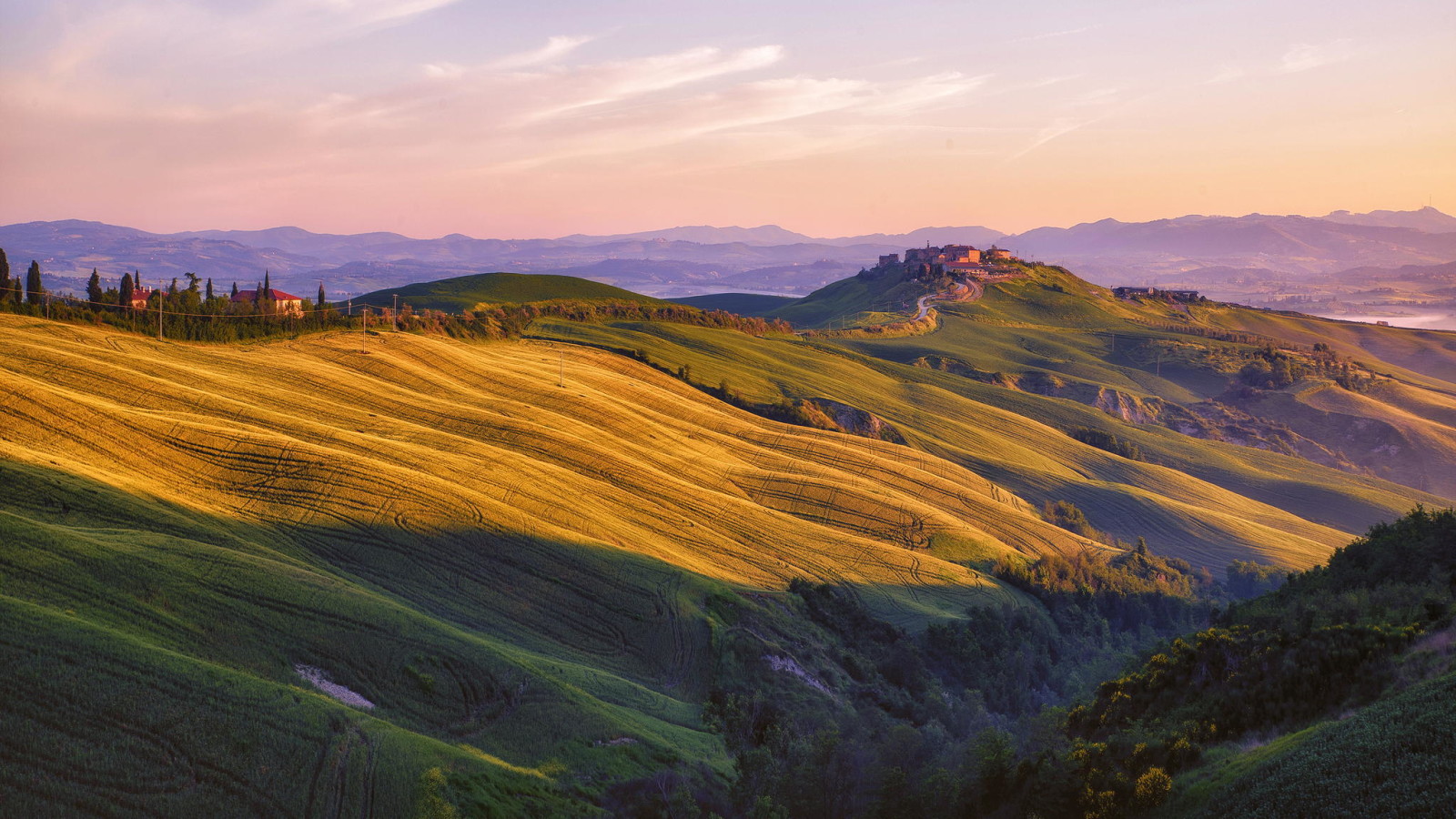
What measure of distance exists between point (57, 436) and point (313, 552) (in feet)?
41.9

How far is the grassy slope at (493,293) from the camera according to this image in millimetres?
143500

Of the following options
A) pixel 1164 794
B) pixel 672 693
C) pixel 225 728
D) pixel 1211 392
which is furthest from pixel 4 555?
pixel 1211 392

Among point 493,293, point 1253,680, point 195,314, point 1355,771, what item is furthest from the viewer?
point 493,293

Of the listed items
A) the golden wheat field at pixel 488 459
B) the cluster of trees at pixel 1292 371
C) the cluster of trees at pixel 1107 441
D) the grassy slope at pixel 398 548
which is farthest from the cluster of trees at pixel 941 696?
the cluster of trees at pixel 1292 371

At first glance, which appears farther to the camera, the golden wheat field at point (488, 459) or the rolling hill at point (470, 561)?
the golden wheat field at point (488, 459)

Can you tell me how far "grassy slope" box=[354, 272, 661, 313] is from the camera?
144 metres

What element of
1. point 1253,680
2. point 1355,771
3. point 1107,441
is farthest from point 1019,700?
point 1107,441

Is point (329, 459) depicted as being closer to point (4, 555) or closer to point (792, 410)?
point (4, 555)

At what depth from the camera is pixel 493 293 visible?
521 feet

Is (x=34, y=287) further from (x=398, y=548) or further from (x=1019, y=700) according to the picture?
(x=1019, y=700)

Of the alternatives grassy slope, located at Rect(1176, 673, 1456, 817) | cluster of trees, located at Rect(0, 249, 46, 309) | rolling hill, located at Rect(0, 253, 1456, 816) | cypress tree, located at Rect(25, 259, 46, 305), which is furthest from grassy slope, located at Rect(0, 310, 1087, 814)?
grassy slope, located at Rect(1176, 673, 1456, 817)

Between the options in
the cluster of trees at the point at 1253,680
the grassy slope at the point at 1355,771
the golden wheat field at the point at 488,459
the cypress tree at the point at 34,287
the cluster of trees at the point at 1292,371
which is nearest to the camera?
the grassy slope at the point at 1355,771

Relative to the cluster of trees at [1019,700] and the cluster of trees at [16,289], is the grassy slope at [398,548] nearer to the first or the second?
the cluster of trees at [1019,700]

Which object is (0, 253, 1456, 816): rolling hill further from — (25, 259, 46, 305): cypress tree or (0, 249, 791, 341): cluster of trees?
(25, 259, 46, 305): cypress tree
